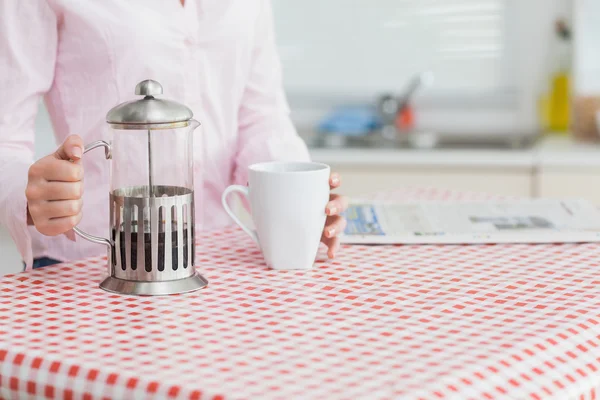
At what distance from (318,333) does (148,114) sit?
30 centimetres

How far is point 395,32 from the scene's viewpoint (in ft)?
10.6

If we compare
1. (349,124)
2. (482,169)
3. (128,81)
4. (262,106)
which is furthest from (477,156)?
(128,81)

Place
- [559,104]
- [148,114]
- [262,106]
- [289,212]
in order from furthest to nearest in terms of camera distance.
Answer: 1. [559,104]
2. [262,106]
3. [289,212]
4. [148,114]

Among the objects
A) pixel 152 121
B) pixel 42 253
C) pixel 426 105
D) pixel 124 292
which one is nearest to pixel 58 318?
pixel 124 292

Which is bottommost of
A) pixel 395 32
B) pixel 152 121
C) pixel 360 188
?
pixel 360 188

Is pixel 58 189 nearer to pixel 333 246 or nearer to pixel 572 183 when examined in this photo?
pixel 333 246

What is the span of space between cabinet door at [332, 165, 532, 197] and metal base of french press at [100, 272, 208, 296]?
1776 mm

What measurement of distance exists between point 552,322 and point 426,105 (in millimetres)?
2460

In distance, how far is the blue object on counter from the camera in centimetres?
302

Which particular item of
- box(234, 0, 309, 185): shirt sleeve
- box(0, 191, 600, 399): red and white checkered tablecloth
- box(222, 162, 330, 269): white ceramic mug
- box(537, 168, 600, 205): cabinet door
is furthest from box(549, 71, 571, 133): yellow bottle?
box(222, 162, 330, 269): white ceramic mug

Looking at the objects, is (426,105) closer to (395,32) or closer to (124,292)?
(395,32)

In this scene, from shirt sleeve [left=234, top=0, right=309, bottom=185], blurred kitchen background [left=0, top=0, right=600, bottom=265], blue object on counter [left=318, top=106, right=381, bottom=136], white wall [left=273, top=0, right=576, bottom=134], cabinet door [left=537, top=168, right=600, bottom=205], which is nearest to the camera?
shirt sleeve [left=234, top=0, right=309, bottom=185]

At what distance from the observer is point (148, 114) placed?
910mm

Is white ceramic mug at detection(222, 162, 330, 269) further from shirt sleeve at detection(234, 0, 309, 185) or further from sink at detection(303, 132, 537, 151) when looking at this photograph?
sink at detection(303, 132, 537, 151)
